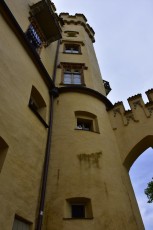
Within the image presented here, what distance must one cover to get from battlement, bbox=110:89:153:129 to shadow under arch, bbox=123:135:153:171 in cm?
103

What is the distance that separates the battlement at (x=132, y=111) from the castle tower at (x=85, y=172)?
1.32 ft

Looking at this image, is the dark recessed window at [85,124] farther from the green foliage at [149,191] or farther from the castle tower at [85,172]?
the green foliage at [149,191]

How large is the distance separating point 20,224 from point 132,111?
673 centimetres

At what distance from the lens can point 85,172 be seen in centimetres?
747

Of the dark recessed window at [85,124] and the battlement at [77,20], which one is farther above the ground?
the battlement at [77,20]

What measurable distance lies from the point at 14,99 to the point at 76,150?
2.88 m

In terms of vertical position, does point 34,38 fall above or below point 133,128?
above

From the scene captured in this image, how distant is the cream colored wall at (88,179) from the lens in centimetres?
636

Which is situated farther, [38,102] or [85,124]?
[85,124]

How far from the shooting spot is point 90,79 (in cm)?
1289

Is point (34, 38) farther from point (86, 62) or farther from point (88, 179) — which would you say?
point (88, 179)

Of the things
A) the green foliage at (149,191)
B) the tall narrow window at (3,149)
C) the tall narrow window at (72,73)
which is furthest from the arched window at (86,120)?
the green foliage at (149,191)

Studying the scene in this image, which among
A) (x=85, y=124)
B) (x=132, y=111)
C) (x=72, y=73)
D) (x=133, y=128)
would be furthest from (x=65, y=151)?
(x=72, y=73)

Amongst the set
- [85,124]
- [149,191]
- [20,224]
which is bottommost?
[20,224]
